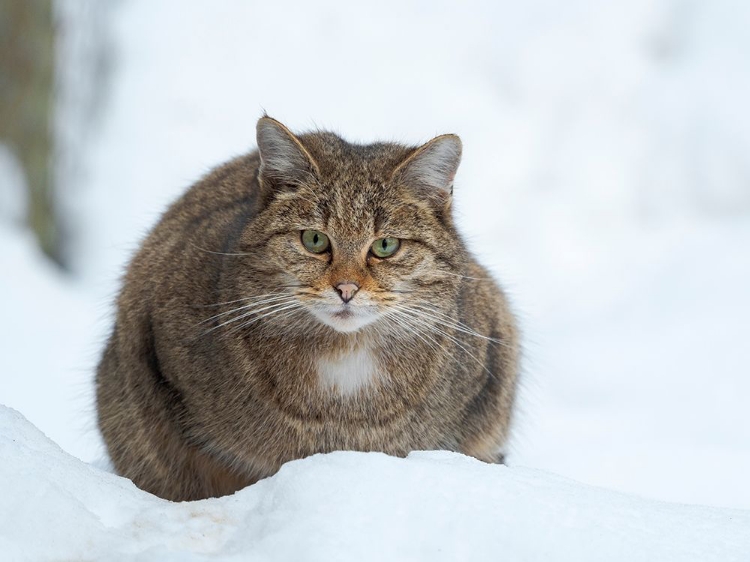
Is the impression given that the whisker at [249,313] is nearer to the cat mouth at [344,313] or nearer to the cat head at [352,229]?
the cat head at [352,229]

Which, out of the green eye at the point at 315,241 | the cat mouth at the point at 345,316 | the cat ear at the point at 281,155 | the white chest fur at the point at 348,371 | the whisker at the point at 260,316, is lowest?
the white chest fur at the point at 348,371

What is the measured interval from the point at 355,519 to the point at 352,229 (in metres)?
1.20

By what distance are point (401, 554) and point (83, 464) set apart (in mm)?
1192

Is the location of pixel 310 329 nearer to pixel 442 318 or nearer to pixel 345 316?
pixel 345 316

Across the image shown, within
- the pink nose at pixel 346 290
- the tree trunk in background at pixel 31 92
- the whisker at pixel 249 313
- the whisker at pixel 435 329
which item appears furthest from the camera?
the tree trunk in background at pixel 31 92

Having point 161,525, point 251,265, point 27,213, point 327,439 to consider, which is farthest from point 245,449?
point 27,213

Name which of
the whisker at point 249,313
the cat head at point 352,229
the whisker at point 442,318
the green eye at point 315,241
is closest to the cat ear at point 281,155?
the cat head at point 352,229

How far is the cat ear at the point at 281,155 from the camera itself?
11.8 ft

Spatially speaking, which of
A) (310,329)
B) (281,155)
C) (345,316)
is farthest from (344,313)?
(281,155)

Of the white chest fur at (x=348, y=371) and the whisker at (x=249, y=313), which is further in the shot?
the white chest fur at (x=348, y=371)

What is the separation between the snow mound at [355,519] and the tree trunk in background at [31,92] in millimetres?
5585

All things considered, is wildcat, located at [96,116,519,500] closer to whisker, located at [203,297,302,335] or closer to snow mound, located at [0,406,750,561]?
whisker, located at [203,297,302,335]

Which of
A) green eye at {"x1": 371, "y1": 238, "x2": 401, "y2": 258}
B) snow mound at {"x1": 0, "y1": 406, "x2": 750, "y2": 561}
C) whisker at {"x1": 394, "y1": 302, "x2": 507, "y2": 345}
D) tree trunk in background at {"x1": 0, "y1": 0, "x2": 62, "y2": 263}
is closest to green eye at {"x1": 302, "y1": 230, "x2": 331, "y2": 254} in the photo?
green eye at {"x1": 371, "y1": 238, "x2": 401, "y2": 258}

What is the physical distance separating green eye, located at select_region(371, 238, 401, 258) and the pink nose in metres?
0.22
